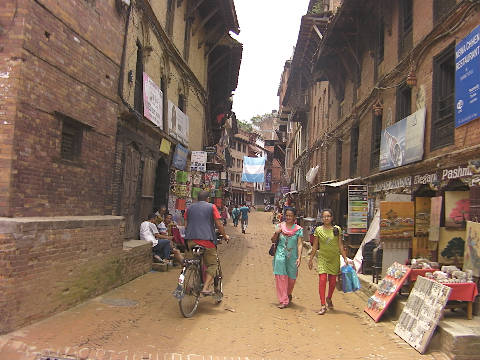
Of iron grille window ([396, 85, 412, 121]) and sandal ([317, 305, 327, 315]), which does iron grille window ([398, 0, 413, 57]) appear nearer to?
iron grille window ([396, 85, 412, 121])

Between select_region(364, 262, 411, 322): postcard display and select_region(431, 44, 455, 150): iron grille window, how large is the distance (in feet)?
9.78

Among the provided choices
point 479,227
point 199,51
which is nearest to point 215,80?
point 199,51

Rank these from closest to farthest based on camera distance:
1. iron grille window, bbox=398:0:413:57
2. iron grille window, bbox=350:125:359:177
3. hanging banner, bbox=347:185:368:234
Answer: iron grille window, bbox=398:0:413:57, hanging banner, bbox=347:185:368:234, iron grille window, bbox=350:125:359:177

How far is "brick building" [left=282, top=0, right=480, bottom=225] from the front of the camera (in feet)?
26.4

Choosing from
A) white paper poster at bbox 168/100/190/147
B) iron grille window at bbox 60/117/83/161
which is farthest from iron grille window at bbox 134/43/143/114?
iron grille window at bbox 60/117/83/161

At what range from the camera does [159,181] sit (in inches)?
558

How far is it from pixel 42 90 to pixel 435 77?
752 cm

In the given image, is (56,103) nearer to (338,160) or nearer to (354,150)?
(354,150)

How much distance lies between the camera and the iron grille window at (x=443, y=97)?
826 centimetres

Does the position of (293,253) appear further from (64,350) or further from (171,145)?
(171,145)

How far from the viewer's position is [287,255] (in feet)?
23.3

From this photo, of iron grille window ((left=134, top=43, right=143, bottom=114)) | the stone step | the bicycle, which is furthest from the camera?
iron grille window ((left=134, top=43, right=143, bottom=114))

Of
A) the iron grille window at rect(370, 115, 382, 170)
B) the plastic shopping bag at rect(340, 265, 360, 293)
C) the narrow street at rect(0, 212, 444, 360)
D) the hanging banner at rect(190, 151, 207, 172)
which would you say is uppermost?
the iron grille window at rect(370, 115, 382, 170)

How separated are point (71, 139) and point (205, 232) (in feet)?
9.12
